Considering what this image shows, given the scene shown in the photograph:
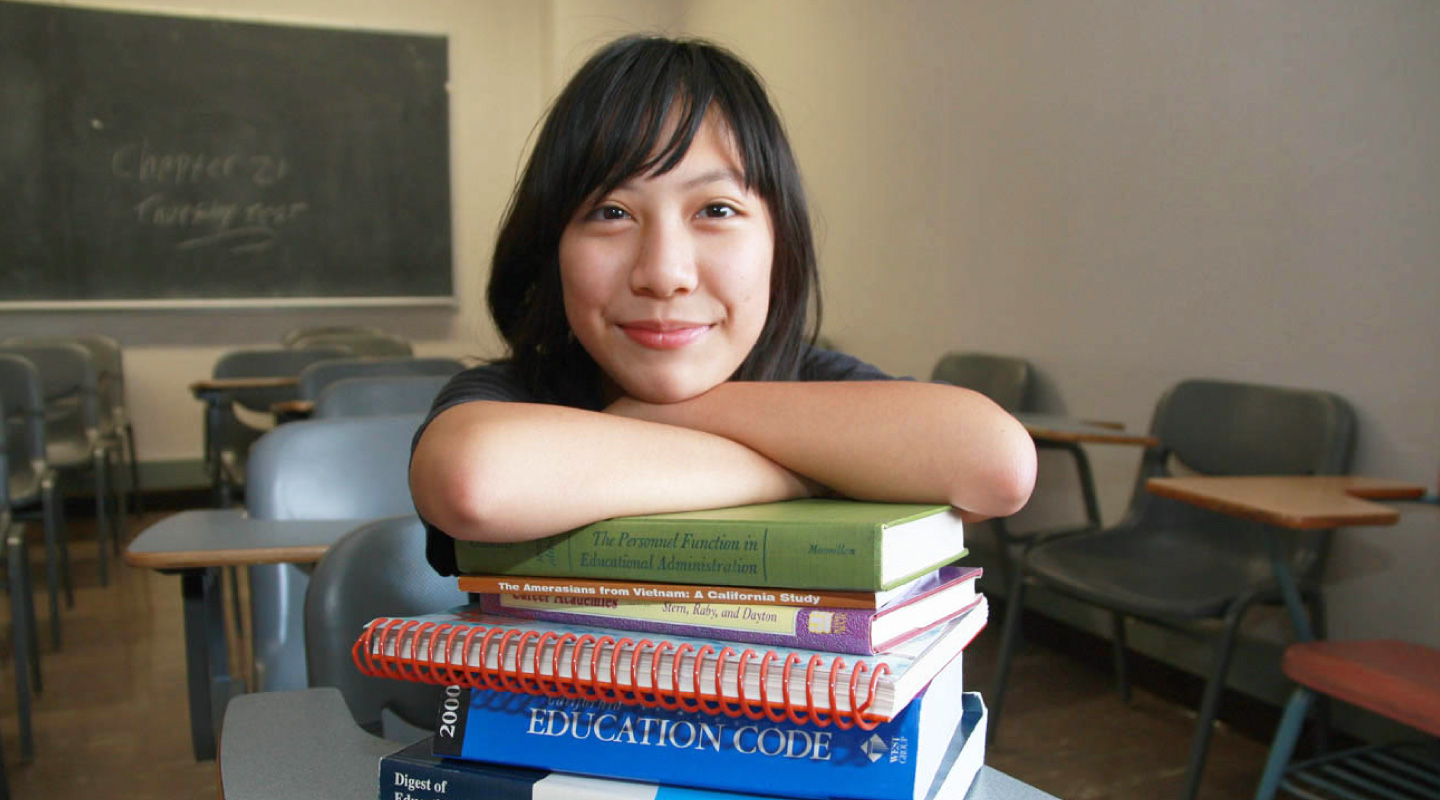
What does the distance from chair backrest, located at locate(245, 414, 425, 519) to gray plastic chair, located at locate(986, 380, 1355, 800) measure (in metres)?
1.36

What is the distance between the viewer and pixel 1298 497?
1.80 metres

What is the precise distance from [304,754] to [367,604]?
12.5 inches

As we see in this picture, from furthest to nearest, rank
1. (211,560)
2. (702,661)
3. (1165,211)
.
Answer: (1165,211) → (211,560) → (702,661)

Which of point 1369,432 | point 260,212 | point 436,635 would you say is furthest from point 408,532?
point 260,212

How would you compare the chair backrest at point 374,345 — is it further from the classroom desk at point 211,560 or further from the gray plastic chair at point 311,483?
the classroom desk at point 211,560

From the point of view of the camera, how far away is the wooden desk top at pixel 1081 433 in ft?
7.47

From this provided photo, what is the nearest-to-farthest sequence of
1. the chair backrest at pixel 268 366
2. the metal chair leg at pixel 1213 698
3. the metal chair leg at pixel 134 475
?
the metal chair leg at pixel 1213 698, the chair backrest at pixel 268 366, the metal chair leg at pixel 134 475

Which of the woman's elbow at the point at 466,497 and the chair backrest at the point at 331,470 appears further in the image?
the chair backrest at the point at 331,470

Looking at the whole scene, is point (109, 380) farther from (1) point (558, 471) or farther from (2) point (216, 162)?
(1) point (558, 471)

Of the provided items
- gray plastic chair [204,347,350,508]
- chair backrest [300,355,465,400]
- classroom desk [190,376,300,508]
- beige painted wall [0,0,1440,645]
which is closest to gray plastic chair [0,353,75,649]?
classroom desk [190,376,300,508]

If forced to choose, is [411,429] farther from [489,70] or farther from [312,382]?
[489,70]

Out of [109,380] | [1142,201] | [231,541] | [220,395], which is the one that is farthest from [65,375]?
[1142,201]

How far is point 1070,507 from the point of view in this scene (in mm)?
3111

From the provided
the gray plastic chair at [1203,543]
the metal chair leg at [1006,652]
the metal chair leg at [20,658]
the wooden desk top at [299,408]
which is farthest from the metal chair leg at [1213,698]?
the metal chair leg at [20,658]
